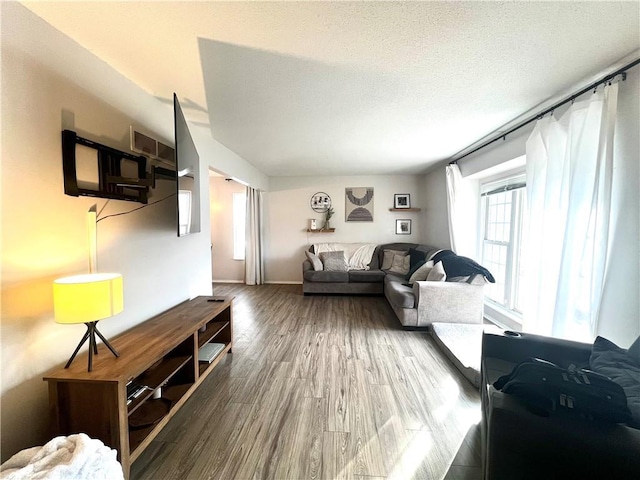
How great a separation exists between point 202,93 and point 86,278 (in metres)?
1.49

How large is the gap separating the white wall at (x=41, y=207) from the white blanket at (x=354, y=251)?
12.4 ft

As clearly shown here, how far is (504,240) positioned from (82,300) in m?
4.16

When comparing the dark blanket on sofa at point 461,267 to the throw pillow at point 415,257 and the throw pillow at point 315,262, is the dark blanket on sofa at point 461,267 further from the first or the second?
the throw pillow at point 315,262

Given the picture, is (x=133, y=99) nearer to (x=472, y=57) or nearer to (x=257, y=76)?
(x=257, y=76)

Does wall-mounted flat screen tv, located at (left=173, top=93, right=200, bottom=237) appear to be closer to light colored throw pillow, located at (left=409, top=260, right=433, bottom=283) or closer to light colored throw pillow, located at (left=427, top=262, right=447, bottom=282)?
light colored throw pillow, located at (left=427, top=262, right=447, bottom=282)

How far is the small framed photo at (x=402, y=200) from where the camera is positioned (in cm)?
538

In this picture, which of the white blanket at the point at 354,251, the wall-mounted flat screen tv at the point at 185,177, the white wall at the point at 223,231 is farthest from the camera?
the white wall at the point at 223,231

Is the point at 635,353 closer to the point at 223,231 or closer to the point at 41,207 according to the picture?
the point at 41,207

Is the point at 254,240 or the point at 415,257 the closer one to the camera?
the point at 415,257

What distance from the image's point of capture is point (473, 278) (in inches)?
121

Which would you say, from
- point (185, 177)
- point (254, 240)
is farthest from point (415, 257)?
point (185, 177)

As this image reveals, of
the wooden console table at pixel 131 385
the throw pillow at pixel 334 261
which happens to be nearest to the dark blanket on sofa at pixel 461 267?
the throw pillow at pixel 334 261

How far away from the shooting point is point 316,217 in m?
5.53

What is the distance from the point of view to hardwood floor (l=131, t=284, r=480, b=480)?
136 centimetres
